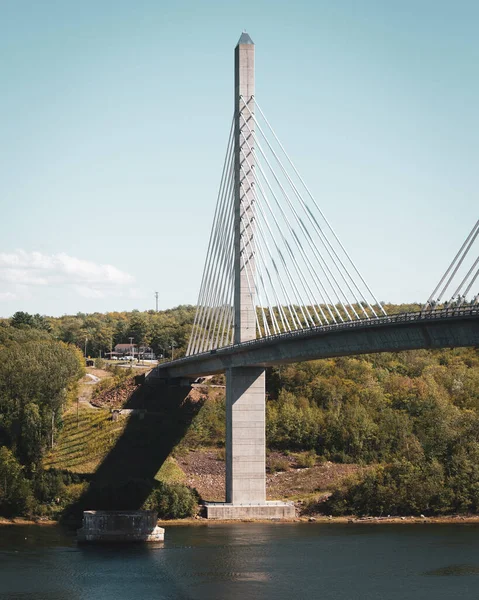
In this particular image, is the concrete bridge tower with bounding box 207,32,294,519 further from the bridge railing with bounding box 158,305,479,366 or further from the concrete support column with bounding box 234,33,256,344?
the bridge railing with bounding box 158,305,479,366

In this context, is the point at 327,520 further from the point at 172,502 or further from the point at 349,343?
the point at 349,343

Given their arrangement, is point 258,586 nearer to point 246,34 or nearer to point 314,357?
A: point 314,357

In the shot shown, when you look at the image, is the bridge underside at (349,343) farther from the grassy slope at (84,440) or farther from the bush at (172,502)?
the grassy slope at (84,440)

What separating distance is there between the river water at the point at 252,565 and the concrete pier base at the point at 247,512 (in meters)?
2.85

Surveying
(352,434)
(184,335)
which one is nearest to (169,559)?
(352,434)

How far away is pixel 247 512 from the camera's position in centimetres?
6253

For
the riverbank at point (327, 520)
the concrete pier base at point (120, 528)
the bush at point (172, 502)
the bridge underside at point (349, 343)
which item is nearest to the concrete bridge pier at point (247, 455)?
the riverbank at point (327, 520)

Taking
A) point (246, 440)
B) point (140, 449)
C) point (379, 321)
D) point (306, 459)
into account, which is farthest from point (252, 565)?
point (140, 449)

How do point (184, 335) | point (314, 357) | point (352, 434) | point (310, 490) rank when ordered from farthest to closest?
point (184, 335) → point (352, 434) → point (310, 490) → point (314, 357)

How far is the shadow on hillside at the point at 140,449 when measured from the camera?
64.8m

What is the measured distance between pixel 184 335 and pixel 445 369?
1467 inches

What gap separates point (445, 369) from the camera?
92.4 m

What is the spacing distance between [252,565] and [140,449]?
91.2 feet

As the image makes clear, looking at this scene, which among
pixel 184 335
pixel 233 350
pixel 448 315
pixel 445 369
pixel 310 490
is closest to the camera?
pixel 448 315
